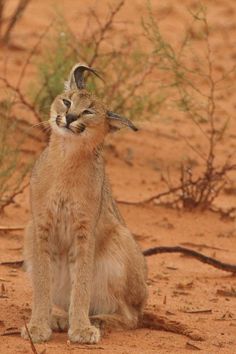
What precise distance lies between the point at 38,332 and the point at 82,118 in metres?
1.28

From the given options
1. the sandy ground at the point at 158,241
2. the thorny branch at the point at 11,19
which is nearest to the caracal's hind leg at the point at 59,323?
the sandy ground at the point at 158,241

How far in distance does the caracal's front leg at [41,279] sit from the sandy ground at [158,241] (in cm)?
15

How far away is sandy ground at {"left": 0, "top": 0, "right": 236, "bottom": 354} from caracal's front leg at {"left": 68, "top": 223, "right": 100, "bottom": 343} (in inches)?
5.5

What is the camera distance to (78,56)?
477 inches

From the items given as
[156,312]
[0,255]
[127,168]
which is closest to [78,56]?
[127,168]

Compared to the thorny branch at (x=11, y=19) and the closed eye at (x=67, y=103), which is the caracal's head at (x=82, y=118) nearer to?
the closed eye at (x=67, y=103)

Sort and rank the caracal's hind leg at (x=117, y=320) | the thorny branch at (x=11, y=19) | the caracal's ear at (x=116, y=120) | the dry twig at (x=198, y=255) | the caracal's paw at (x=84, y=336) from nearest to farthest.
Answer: the caracal's paw at (x=84, y=336) < the caracal's ear at (x=116, y=120) < the caracal's hind leg at (x=117, y=320) < the dry twig at (x=198, y=255) < the thorny branch at (x=11, y=19)

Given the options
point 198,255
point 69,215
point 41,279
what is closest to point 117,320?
point 41,279

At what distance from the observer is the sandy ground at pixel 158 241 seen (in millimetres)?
6832

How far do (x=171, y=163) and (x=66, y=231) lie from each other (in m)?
6.27

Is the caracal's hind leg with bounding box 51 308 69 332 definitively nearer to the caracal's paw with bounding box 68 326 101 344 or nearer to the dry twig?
the caracal's paw with bounding box 68 326 101 344

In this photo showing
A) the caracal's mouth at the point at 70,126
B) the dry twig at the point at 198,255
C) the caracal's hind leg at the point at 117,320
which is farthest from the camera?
the dry twig at the point at 198,255

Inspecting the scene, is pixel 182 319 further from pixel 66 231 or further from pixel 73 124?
pixel 73 124

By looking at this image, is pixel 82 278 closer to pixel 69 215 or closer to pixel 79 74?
pixel 69 215
